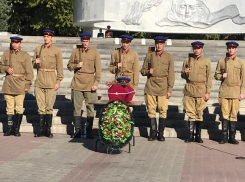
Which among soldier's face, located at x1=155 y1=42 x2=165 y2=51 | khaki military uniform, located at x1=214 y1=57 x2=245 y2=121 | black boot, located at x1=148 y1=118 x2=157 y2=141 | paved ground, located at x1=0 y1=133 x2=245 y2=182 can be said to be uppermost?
soldier's face, located at x1=155 y1=42 x2=165 y2=51

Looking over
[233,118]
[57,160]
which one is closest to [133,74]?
[233,118]

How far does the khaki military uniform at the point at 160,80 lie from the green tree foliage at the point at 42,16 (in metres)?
29.1

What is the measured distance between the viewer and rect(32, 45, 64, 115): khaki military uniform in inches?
448

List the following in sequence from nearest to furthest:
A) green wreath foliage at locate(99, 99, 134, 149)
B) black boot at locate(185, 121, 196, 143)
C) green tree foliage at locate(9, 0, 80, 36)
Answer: green wreath foliage at locate(99, 99, 134, 149) → black boot at locate(185, 121, 196, 143) → green tree foliage at locate(9, 0, 80, 36)

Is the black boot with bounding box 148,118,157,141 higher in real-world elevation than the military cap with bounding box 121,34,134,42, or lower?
lower

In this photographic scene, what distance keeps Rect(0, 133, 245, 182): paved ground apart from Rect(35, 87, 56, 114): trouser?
56 centimetres

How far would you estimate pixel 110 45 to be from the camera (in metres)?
19.3

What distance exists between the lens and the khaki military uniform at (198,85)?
11.2 m

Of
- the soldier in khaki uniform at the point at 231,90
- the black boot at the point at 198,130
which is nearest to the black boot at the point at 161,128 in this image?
the black boot at the point at 198,130

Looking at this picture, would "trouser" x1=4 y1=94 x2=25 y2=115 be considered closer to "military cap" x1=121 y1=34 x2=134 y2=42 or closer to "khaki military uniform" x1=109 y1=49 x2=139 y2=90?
"khaki military uniform" x1=109 y1=49 x2=139 y2=90

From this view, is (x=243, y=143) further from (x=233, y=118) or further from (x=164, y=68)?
(x=164, y=68)

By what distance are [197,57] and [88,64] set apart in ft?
6.77

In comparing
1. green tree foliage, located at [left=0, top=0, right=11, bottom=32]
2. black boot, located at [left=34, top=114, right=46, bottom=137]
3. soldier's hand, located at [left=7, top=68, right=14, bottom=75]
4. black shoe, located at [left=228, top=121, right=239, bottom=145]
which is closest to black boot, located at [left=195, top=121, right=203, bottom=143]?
black shoe, located at [left=228, top=121, right=239, bottom=145]

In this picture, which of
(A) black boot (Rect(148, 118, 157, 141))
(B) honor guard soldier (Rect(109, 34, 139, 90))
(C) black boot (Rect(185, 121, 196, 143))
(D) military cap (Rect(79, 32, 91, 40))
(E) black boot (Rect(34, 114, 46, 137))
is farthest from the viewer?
(B) honor guard soldier (Rect(109, 34, 139, 90))
